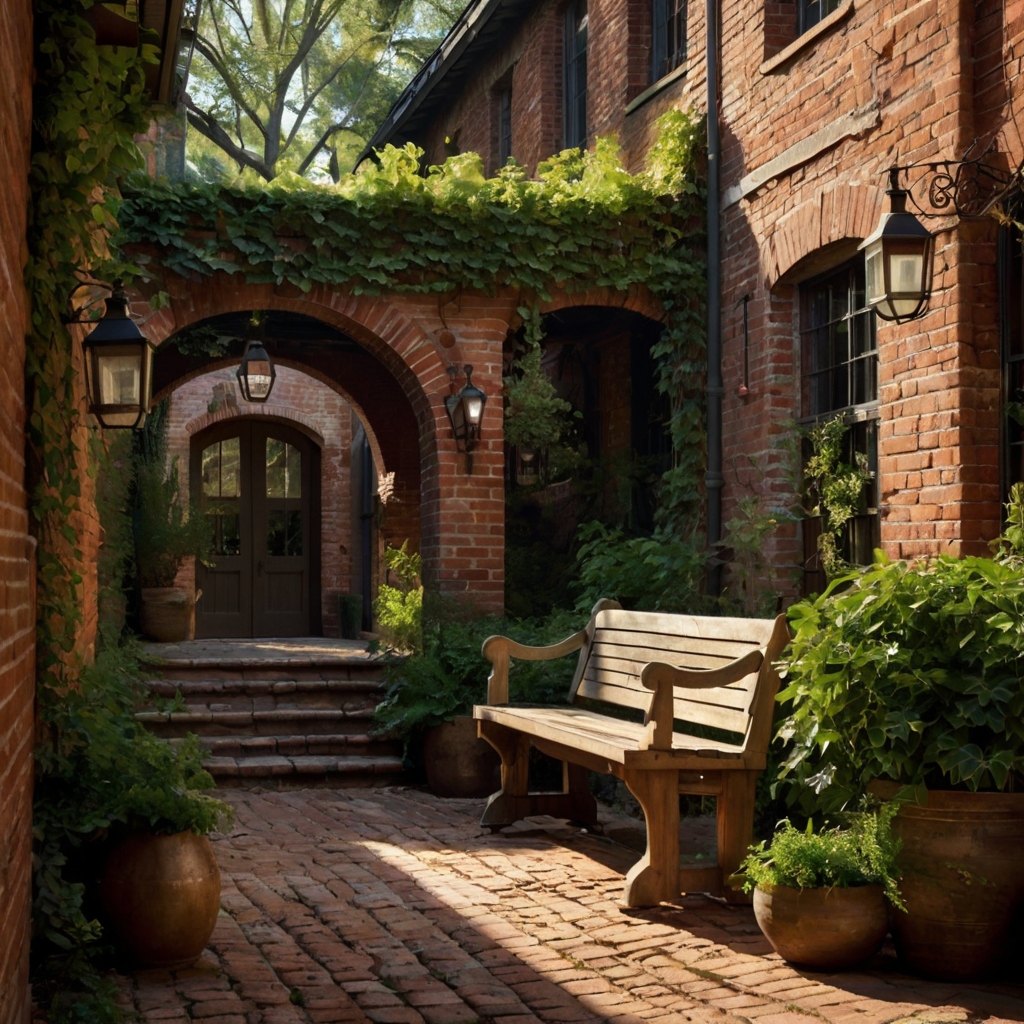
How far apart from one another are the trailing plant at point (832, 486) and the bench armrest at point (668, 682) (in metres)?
2.55

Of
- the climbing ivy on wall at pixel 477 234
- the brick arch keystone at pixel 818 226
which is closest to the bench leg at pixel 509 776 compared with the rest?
the climbing ivy on wall at pixel 477 234

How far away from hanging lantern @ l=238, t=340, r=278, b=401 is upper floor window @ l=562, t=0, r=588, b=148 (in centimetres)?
370

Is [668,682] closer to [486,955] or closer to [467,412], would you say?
[486,955]

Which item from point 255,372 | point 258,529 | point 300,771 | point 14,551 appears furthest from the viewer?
point 258,529

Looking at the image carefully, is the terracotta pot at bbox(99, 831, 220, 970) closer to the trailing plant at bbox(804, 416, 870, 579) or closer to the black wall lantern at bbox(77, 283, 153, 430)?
the black wall lantern at bbox(77, 283, 153, 430)

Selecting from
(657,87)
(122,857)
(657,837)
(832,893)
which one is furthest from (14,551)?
(657,87)

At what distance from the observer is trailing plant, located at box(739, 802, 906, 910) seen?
4.12 meters

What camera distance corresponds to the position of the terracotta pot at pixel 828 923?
162 inches

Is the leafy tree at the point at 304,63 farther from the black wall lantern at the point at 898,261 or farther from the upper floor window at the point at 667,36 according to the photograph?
the black wall lantern at the point at 898,261

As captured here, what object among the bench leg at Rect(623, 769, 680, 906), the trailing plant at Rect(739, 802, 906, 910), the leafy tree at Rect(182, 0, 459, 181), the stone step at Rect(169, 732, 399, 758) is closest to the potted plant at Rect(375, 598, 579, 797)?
the stone step at Rect(169, 732, 399, 758)

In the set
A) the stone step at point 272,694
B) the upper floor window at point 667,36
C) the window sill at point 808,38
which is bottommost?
the stone step at point 272,694

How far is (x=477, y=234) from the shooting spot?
30.4 feet

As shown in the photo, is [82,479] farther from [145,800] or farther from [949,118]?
[949,118]

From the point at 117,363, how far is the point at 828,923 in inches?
134
